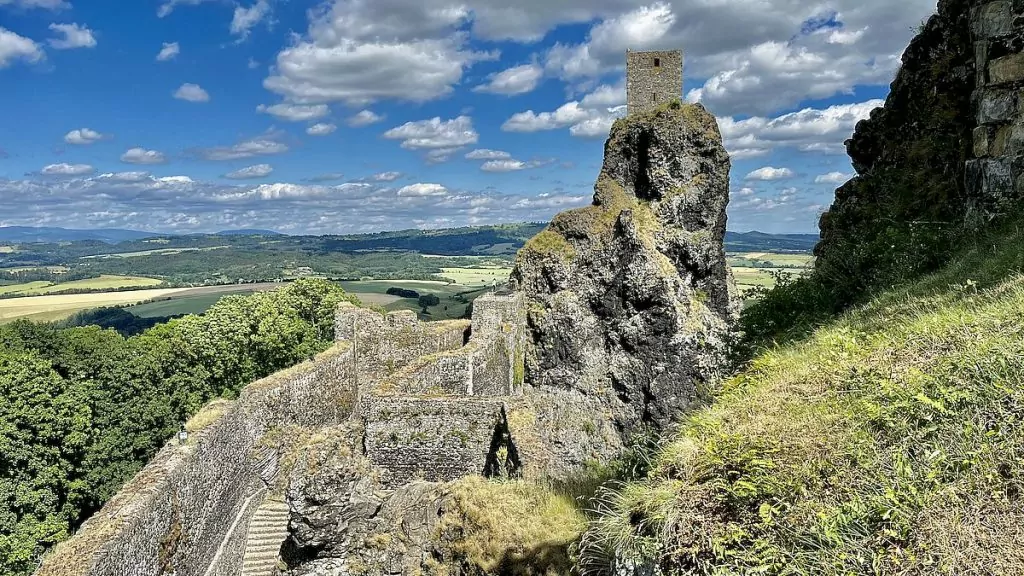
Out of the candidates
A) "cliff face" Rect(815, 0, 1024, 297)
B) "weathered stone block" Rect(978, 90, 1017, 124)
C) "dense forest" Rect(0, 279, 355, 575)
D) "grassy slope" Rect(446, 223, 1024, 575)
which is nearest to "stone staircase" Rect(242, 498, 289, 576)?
"grassy slope" Rect(446, 223, 1024, 575)

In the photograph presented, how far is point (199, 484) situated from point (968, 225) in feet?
43.1

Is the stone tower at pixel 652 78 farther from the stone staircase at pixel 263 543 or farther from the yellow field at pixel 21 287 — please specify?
the yellow field at pixel 21 287

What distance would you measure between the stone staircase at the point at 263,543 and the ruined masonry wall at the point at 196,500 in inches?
15.0

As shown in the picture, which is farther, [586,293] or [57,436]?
[586,293]

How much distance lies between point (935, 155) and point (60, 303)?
4945 inches

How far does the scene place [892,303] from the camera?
281 inches

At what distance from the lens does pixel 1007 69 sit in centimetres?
965

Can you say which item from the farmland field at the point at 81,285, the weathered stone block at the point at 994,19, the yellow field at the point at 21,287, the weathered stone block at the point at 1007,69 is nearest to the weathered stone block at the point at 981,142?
the weathered stone block at the point at 1007,69

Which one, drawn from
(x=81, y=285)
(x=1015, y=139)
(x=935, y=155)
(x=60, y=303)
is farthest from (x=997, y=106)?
(x=81, y=285)

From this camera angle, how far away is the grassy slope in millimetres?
3252

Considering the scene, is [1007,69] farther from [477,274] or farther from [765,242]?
[477,274]

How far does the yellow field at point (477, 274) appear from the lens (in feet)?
470

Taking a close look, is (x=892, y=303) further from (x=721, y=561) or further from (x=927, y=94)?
(x=927, y=94)

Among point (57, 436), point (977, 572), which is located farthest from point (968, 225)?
point (57, 436)
